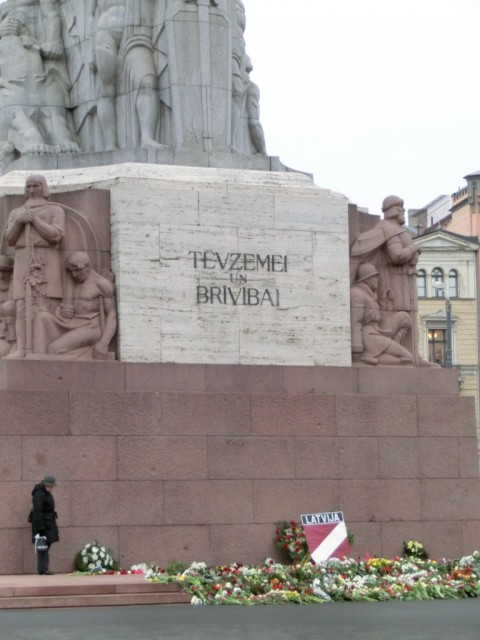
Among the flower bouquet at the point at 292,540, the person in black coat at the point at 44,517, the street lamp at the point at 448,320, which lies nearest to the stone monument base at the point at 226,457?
the flower bouquet at the point at 292,540

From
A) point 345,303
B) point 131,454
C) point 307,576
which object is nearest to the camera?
point 307,576

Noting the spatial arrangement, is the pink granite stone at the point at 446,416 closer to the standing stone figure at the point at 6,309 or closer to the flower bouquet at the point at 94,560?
the flower bouquet at the point at 94,560

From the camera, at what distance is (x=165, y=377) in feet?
92.5

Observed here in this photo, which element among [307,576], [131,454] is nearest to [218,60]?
[131,454]

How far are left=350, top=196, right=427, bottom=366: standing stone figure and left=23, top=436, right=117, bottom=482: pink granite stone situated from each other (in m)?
5.15

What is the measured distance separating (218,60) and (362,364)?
16.1ft

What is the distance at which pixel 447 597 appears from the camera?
25484 millimetres

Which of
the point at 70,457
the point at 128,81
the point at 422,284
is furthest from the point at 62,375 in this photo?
the point at 422,284

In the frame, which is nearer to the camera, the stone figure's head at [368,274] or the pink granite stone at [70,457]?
the pink granite stone at [70,457]

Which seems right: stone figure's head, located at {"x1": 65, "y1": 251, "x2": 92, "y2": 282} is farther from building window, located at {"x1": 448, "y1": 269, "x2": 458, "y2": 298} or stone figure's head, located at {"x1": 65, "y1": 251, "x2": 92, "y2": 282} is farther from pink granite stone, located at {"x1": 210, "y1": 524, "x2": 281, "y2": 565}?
building window, located at {"x1": 448, "y1": 269, "x2": 458, "y2": 298}

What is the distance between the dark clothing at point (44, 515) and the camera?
2598 cm

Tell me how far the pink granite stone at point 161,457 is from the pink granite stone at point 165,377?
77 cm

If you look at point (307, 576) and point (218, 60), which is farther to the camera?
point (218, 60)

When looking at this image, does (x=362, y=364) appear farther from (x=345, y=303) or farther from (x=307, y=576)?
(x=307, y=576)
